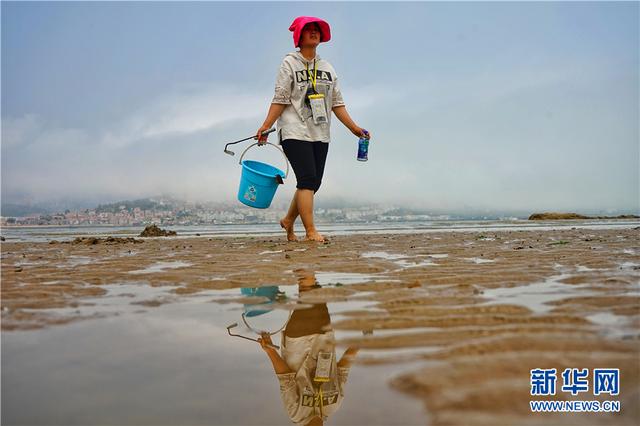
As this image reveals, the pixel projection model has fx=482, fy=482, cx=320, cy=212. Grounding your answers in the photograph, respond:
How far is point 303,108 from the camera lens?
19.7 ft

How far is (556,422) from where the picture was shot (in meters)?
1.11

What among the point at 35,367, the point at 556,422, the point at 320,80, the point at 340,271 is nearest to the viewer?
the point at 556,422

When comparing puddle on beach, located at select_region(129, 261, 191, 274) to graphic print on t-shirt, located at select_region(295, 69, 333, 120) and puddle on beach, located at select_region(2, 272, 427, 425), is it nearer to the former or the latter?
puddle on beach, located at select_region(2, 272, 427, 425)

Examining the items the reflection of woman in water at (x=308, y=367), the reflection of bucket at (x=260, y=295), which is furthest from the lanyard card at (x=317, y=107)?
the reflection of woman in water at (x=308, y=367)

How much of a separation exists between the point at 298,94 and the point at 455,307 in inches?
171

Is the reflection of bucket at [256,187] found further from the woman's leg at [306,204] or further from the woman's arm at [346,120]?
the woman's arm at [346,120]

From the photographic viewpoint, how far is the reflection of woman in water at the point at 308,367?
1.24m

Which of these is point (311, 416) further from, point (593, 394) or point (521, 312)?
point (521, 312)

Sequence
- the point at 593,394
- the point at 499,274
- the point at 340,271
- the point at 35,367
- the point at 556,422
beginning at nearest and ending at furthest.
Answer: the point at 556,422, the point at 593,394, the point at 35,367, the point at 499,274, the point at 340,271

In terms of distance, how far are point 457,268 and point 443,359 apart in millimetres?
2246

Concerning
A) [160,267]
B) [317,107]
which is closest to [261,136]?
[317,107]

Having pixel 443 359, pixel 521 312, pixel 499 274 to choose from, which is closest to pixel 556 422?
pixel 443 359

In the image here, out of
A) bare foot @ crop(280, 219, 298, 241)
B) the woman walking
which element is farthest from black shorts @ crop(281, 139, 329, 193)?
bare foot @ crop(280, 219, 298, 241)

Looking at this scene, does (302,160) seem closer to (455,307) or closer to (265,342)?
(455,307)
